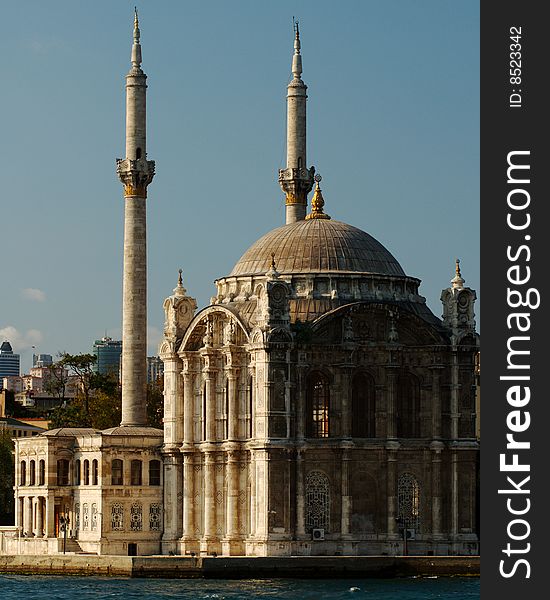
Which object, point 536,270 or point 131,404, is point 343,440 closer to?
point 131,404

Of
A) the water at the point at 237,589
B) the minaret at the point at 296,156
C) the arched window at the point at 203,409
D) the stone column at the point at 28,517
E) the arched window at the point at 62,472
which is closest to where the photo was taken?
the water at the point at 237,589

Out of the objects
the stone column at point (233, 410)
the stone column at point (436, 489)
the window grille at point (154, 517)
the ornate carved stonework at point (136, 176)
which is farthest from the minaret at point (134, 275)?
the stone column at point (436, 489)

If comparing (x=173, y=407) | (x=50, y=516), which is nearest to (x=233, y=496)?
(x=173, y=407)

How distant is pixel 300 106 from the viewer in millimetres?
109188

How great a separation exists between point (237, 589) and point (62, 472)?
66.3 ft

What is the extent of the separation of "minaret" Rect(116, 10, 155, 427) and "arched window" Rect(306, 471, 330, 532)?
1168 cm

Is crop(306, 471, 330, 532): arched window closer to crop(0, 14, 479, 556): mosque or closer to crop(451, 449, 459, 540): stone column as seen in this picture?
crop(0, 14, 479, 556): mosque

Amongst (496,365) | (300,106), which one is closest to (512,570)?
(496,365)

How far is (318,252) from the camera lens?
97.8 metres

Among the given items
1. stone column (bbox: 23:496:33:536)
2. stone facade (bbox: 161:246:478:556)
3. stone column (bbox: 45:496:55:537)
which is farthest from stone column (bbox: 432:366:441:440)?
stone column (bbox: 23:496:33:536)

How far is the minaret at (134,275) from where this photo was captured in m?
102

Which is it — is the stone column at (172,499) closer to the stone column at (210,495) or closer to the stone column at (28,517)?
the stone column at (210,495)

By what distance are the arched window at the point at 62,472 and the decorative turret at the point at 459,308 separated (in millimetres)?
19857

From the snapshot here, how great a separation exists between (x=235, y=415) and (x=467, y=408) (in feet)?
35.3
